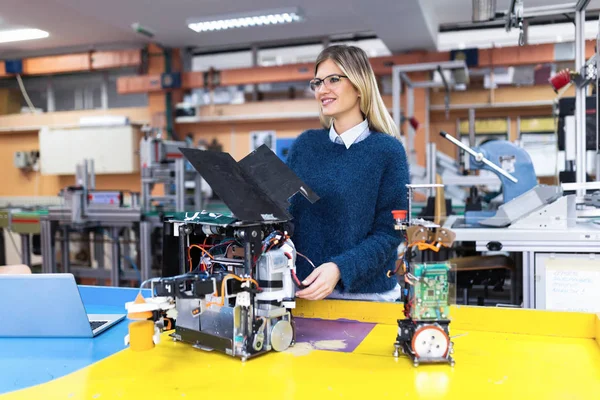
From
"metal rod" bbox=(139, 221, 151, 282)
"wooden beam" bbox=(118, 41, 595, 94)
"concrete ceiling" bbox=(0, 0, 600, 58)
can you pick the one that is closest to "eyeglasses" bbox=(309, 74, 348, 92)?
"metal rod" bbox=(139, 221, 151, 282)

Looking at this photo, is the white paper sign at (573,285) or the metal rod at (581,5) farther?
the metal rod at (581,5)

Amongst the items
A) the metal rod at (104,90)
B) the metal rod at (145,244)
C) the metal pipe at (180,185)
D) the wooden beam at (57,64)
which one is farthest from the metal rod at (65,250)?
the metal rod at (104,90)

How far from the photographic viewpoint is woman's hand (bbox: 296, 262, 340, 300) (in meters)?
1.14

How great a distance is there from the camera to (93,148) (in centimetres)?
750

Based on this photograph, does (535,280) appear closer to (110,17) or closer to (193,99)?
(110,17)

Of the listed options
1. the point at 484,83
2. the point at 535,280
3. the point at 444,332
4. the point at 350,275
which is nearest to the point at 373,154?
the point at 350,275

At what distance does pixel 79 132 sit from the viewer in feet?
24.9

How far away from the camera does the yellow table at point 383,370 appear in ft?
2.78

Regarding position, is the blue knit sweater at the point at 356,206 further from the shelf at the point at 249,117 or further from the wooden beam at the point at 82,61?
the wooden beam at the point at 82,61

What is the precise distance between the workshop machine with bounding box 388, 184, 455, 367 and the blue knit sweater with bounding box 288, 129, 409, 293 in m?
0.31

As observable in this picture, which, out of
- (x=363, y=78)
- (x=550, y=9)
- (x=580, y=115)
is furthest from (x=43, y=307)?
(x=550, y=9)

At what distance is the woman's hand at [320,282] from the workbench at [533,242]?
1.58m

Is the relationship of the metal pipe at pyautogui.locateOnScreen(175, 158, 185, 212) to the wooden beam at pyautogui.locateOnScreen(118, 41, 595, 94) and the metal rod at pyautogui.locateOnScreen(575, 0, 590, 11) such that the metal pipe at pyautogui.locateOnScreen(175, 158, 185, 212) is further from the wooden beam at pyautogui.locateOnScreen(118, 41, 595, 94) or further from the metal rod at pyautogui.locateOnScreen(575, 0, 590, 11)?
the metal rod at pyautogui.locateOnScreen(575, 0, 590, 11)

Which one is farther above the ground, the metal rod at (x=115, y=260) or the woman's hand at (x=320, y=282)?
the woman's hand at (x=320, y=282)
